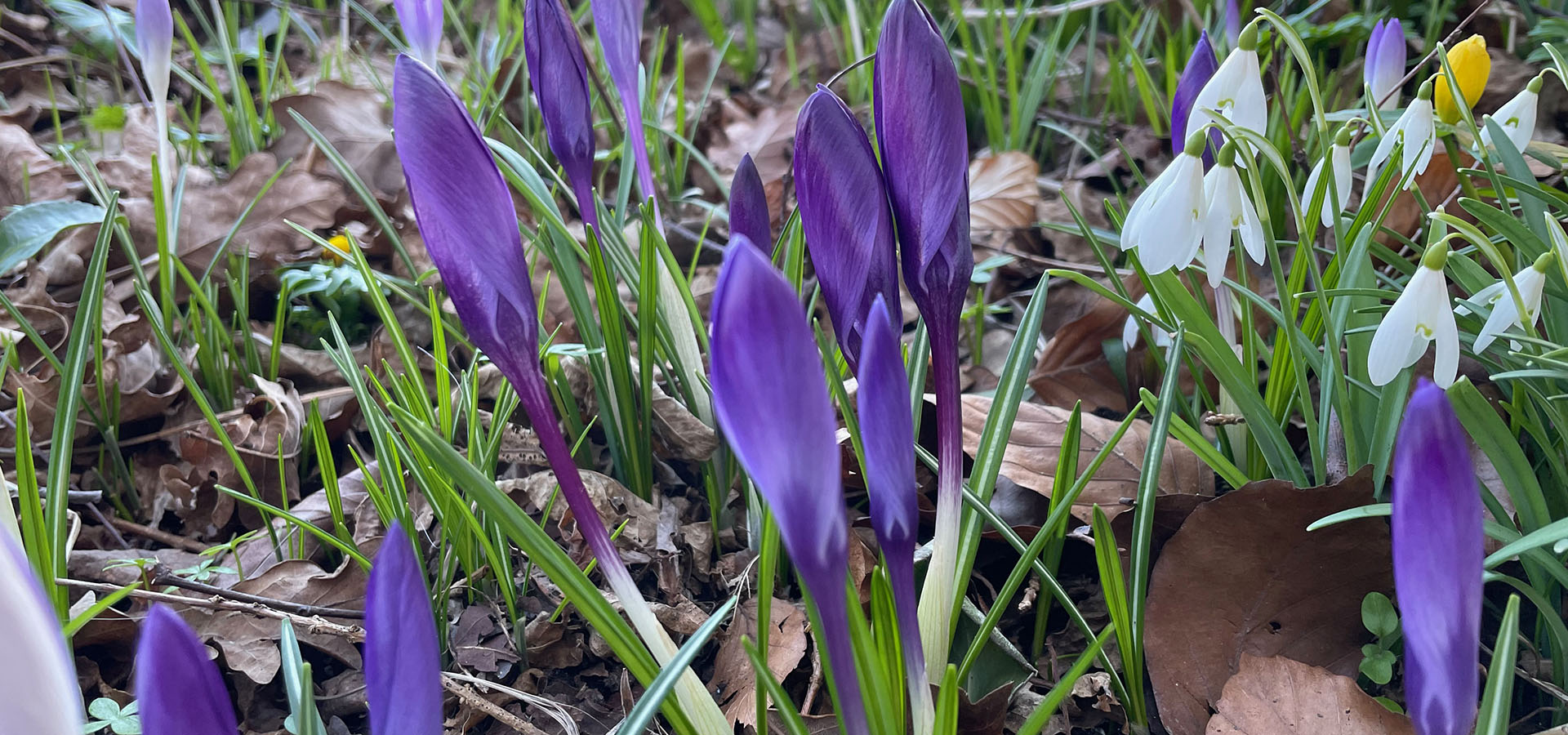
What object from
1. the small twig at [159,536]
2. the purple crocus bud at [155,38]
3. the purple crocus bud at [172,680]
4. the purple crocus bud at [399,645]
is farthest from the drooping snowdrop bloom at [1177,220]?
the purple crocus bud at [155,38]

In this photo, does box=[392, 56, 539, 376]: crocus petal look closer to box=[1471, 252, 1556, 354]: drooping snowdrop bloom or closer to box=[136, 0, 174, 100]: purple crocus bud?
box=[1471, 252, 1556, 354]: drooping snowdrop bloom

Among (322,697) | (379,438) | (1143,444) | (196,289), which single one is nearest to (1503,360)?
(1143,444)

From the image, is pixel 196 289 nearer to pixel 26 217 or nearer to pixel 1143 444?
pixel 26 217

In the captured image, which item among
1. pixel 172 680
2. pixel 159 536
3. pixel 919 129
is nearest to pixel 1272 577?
pixel 919 129

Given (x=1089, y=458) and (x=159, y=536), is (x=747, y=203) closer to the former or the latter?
(x=1089, y=458)

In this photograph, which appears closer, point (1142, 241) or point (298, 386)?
point (1142, 241)

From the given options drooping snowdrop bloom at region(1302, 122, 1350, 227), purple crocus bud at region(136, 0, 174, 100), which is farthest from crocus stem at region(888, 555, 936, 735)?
purple crocus bud at region(136, 0, 174, 100)

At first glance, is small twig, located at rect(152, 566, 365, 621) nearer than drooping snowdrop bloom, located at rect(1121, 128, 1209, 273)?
No
